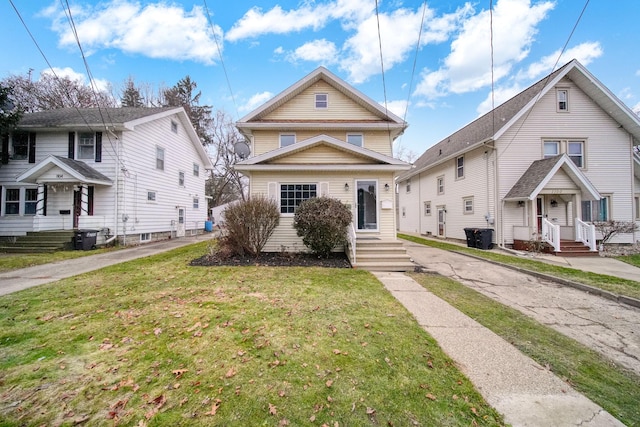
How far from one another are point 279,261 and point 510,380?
6753 millimetres

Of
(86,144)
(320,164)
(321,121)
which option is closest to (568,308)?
(320,164)

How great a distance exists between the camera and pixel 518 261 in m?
9.45

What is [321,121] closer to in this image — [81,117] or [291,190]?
[291,190]

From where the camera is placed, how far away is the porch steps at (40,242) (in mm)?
10898

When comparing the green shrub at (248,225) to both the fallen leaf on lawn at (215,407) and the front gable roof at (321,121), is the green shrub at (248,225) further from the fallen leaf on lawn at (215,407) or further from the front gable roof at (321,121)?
the fallen leaf on lawn at (215,407)

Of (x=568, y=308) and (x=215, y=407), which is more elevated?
(x=215, y=407)

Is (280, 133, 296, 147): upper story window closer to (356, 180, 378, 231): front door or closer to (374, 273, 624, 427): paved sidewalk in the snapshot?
(356, 180, 378, 231): front door

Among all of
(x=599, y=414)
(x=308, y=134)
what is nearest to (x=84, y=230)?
(x=308, y=134)

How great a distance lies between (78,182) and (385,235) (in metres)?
13.8

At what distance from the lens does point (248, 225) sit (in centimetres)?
851

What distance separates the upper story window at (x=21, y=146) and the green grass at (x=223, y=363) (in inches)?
480

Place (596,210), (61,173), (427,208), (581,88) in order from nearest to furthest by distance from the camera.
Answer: (61,173)
(596,210)
(581,88)
(427,208)

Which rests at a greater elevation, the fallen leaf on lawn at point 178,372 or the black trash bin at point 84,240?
the black trash bin at point 84,240

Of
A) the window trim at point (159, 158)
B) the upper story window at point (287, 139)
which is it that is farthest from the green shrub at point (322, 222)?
the window trim at point (159, 158)
